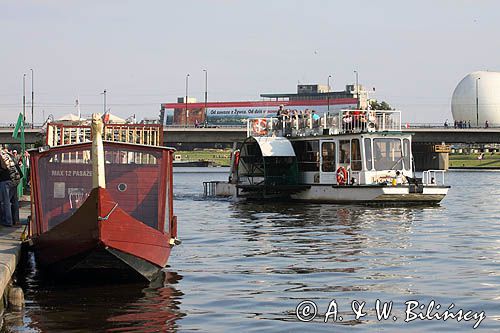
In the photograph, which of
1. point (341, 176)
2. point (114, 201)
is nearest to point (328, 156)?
point (341, 176)

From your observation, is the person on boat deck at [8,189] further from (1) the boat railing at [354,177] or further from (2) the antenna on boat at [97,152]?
(1) the boat railing at [354,177]

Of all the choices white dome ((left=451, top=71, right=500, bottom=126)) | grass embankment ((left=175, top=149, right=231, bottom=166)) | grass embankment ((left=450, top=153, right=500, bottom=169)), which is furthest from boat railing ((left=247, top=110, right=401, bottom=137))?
grass embankment ((left=175, top=149, right=231, bottom=166))

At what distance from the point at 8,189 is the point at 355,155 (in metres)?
21.7

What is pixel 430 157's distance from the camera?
4779 inches

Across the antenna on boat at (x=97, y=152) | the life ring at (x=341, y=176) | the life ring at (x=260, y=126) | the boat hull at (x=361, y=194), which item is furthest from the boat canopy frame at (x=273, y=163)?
the antenna on boat at (x=97, y=152)

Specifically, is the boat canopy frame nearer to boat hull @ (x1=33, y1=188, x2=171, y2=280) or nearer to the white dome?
boat hull @ (x1=33, y1=188, x2=171, y2=280)

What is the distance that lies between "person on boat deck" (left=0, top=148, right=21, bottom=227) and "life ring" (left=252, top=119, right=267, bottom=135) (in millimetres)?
25447

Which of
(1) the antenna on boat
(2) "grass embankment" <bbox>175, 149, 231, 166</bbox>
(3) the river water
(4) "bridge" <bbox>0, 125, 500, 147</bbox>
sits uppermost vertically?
(4) "bridge" <bbox>0, 125, 500, 147</bbox>

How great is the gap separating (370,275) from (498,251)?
6.08 meters

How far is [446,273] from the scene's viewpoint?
2045 cm

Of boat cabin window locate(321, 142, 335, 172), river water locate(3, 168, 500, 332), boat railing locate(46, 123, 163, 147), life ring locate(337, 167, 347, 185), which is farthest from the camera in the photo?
boat cabin window locate(321, 142, 335, 172)

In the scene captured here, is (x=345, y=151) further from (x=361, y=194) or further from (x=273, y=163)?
(x=273, y=163)

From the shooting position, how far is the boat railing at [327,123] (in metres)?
43.3

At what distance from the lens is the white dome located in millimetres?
145625
